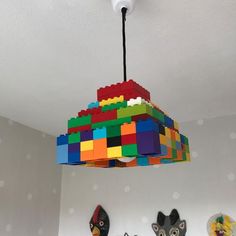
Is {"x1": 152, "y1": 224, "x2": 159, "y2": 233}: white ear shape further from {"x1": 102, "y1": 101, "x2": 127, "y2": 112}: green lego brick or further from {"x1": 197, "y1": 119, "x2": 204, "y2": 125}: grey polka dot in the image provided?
{"x1": 102, "y1": 101, "x2": 127, "y2": 112}: green lego brick

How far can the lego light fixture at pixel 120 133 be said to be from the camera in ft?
2.00

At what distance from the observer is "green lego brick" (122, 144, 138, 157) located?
0.60 m

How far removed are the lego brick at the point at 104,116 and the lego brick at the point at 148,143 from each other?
10cm

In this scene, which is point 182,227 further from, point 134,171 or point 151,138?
point 151,138

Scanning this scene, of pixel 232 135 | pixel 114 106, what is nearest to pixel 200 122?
pixel 232 135

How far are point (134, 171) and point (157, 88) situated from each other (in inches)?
33.0

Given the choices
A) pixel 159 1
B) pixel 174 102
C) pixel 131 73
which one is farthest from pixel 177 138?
pixel 174 102

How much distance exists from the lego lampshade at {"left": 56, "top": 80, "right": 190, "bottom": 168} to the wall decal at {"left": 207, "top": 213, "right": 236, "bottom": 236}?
1230 mm

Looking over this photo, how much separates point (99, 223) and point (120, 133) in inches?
66.1

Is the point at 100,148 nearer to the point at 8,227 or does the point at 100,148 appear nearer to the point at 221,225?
the point at 221,225

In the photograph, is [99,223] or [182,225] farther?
[99,223]

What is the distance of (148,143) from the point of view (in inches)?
23.3

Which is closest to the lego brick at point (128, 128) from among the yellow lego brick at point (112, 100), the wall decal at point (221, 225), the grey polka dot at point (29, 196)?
the yellow lego brick at point (112, 100)

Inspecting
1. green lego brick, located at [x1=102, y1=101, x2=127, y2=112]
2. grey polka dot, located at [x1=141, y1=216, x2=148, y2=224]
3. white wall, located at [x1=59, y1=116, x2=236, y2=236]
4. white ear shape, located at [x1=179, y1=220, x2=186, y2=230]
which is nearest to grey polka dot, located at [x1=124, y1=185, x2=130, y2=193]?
white wall, located at [x1=59, y1=116, x2=236, y2=236]
